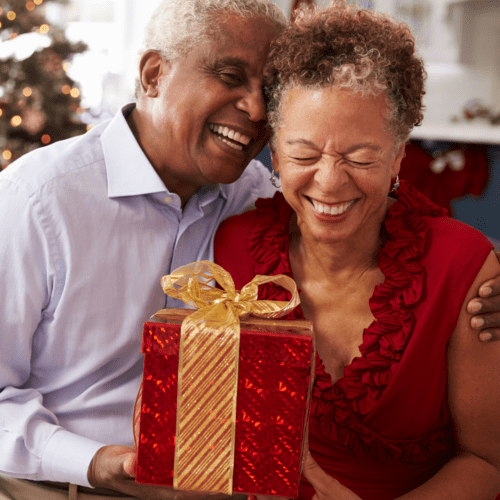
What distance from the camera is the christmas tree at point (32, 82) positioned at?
12.4ft

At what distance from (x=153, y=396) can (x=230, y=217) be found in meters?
0.71

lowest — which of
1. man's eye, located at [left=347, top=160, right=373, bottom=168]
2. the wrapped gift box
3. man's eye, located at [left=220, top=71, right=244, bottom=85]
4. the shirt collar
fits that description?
the wrapped gift box

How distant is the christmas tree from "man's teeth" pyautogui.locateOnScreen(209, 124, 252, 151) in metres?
2.90

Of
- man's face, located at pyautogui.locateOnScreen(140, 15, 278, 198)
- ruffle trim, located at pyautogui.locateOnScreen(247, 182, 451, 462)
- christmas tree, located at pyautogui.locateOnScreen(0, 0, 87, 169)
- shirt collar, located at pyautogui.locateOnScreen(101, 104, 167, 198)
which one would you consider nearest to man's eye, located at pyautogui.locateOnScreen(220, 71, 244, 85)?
man's face, located at pyautogui.locateOnScreen(140, 15, 278, 198)

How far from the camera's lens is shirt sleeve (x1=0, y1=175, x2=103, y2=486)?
1.23 m

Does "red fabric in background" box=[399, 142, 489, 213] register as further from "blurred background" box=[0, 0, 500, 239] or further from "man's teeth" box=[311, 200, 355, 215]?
"man's teeth" box=[311, 200, 355, 215]

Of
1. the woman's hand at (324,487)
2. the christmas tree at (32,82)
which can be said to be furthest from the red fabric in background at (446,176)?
the woman's hand at (324,487)

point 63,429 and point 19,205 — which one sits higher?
point 19,205

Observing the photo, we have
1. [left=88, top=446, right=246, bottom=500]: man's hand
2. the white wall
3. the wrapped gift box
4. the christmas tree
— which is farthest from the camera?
the christmas tree

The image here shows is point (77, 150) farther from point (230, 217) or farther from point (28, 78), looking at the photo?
point (28, 78)

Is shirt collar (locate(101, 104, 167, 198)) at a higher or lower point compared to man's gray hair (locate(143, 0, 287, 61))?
lower

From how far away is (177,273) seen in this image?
3.51 ft

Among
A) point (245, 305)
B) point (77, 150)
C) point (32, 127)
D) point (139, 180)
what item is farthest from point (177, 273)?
point (32, 127)

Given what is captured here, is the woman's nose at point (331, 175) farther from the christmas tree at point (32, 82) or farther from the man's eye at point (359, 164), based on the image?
the christmas tree at point (32, 82)
